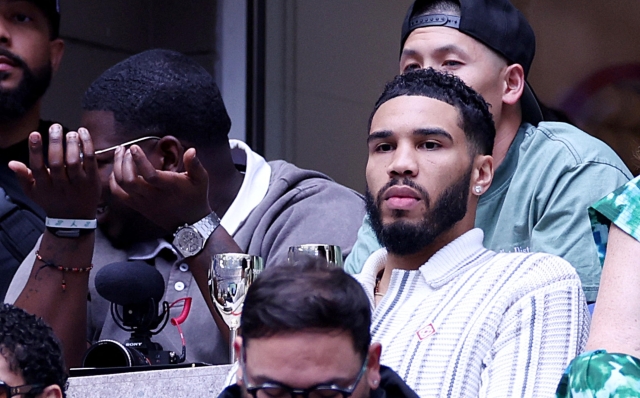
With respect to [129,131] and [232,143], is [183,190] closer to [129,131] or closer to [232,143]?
[129,131]

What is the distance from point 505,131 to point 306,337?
1.56 m

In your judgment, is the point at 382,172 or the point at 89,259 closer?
the point at 382,172

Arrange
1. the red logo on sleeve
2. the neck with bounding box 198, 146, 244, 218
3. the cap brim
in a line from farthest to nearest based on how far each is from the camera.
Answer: the neck with bounding box 198, 146, 244, 218 < the cap brim < the red logo on sleeve

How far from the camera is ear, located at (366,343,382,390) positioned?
1.94 metres

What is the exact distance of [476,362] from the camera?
2342 millimetres

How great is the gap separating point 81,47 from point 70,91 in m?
0.22

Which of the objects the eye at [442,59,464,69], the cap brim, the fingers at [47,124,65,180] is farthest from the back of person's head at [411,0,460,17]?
the fingers at [47,124,65,180]

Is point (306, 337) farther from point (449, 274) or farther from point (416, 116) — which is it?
point (416, 116)

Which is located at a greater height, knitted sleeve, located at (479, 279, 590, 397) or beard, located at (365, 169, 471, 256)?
beard, located at (365, 169, 471, 256)

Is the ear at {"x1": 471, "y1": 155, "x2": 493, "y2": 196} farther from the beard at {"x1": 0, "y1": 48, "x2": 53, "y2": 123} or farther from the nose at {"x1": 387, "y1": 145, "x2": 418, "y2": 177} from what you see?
the beard at {"x1": 0, "y1": 48, "x2": 53, "y2": 123}

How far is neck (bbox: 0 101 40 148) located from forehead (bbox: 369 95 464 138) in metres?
1.87

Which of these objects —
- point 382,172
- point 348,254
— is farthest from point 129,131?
point 382,172

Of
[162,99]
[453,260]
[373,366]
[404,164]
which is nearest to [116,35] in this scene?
[162,99]

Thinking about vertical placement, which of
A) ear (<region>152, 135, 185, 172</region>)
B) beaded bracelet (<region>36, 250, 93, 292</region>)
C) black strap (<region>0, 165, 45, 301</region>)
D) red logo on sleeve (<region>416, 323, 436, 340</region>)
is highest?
ear (<region>152, 135, 185, 172</region>)
